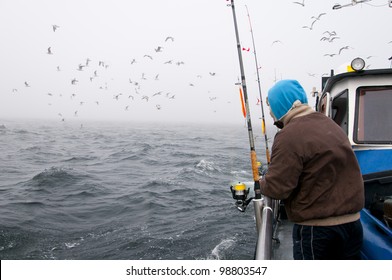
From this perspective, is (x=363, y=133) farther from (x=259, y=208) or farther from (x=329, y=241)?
(x=329, y=241)

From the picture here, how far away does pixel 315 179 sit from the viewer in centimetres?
216

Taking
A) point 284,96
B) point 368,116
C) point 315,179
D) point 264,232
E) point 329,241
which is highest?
point 284,96

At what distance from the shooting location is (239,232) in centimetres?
794

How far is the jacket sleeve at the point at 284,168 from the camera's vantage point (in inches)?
84.5

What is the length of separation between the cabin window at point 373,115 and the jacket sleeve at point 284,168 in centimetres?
265

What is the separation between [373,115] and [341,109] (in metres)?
0.52

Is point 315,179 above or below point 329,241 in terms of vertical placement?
above

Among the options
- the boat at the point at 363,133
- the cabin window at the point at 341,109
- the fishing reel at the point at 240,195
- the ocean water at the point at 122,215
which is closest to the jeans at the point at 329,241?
the boat at the point at 363,133

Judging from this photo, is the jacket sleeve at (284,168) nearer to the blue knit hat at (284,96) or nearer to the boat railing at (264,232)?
the blue knit hat at (284,96)

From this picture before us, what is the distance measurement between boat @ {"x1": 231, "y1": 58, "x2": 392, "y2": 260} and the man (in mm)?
792

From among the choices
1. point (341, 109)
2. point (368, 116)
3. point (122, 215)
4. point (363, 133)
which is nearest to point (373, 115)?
point (368, 116)

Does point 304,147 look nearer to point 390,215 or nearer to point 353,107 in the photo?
point 390,215

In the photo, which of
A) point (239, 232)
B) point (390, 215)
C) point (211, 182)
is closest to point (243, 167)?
point (211, 182)

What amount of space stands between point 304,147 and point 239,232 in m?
6.30
